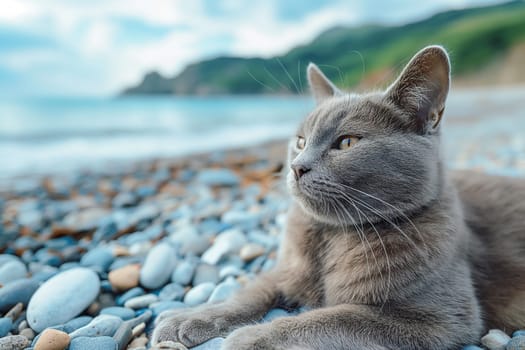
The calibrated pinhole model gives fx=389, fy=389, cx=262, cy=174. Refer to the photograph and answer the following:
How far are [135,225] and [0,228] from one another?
0.97 m

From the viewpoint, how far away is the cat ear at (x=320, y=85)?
1.96 metres

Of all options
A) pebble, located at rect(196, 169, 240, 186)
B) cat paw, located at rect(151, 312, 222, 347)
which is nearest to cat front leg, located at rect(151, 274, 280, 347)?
cat paw, located at rect(151, 312, 222, 347)

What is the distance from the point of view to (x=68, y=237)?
267cm

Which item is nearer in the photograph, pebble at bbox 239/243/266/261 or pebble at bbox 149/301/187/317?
pebble at bbox 149/301/187/317

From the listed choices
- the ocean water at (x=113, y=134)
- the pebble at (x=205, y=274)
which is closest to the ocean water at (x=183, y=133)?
the ocean water at (x=113, y=134)

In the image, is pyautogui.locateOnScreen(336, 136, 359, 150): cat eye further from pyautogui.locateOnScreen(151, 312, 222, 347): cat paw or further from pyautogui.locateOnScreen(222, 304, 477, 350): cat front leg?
pyautogui.locateOnScreen(151, 312, 222, 347): cat paw

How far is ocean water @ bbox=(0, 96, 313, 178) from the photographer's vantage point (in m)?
5.61

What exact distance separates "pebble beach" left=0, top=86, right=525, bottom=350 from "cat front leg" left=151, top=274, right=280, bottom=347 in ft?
0.17

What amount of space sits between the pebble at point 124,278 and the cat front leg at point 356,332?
82cm

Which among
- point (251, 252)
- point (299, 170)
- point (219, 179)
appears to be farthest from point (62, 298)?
point (219, 179)

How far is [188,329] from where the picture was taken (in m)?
1.37

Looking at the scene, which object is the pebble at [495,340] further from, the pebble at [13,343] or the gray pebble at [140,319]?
the pebble at [13,343]

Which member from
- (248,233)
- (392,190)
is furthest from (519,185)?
(248,233)

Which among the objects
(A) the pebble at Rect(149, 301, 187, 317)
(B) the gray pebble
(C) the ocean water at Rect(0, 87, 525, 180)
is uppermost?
(C) the ocean water at Rect(0, 87, 525, 180)
